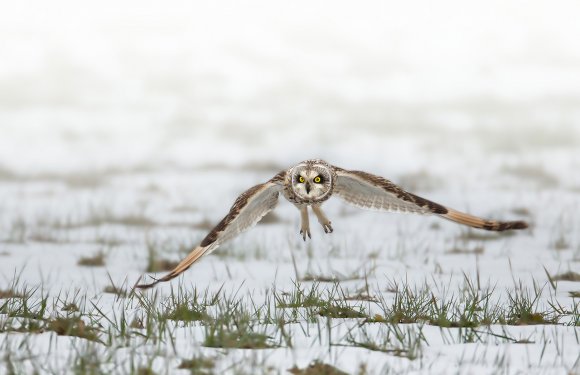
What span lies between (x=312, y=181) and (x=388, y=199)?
0.57 meters

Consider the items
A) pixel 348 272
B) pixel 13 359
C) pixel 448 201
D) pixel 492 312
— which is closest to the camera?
pixel 13 359

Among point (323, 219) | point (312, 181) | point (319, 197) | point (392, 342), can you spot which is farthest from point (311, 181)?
point (392, 342)

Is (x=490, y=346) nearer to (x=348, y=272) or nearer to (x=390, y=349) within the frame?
(x=390, y=349)

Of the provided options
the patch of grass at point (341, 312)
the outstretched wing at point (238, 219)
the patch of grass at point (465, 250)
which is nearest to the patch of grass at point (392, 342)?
the patch of grass at point (341, 312)

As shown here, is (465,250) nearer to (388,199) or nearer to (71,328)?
(388,199)

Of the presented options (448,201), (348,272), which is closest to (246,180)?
(448,201)

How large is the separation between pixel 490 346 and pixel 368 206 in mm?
1583

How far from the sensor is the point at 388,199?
17.7 ft

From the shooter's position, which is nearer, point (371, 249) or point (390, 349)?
point (390, 349)

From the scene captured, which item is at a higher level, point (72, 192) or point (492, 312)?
point (72, 192)

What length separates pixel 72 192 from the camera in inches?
666

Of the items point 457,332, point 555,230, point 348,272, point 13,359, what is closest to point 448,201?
point 555,230

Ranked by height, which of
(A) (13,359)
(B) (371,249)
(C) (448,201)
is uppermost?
(C) (448,201)

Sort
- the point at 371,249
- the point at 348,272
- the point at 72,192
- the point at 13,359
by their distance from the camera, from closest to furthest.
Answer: the point at 13,359
the point at 348,272
the point at 371,249
the point at 72,192
